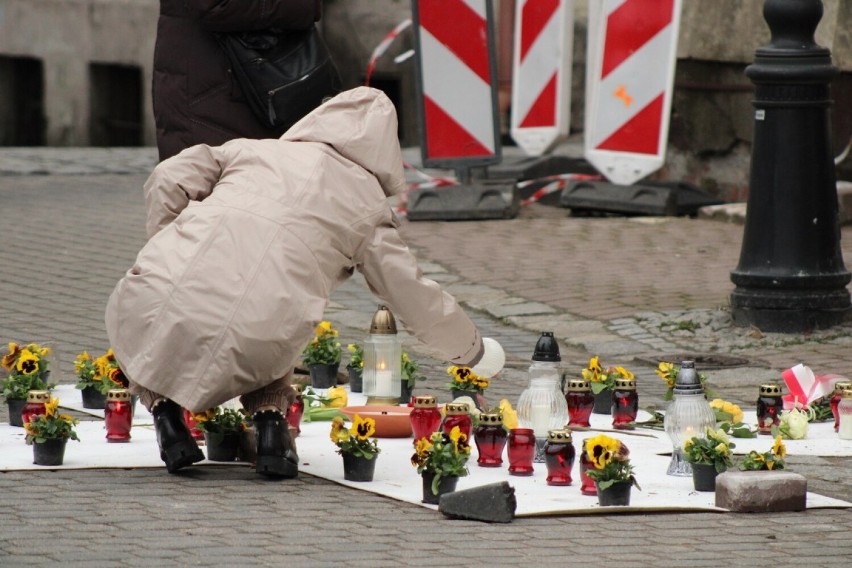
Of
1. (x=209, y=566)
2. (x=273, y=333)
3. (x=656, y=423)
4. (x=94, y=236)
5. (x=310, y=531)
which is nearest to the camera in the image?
(x=209, y=566)

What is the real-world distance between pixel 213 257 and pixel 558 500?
1.15 metres

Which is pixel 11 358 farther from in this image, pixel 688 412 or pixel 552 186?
pixel 552 186

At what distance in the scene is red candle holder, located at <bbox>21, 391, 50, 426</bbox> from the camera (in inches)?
224

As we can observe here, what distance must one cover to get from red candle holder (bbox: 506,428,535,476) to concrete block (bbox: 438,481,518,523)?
609 mm

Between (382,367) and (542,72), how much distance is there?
5.56 m

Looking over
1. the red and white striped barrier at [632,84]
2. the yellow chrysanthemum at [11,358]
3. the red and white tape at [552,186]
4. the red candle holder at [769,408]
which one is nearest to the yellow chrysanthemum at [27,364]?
the yellow chrysanthemum at [11,358]

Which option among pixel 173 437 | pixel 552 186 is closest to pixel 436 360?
pixel 173 437

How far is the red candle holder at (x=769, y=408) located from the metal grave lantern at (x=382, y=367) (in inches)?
48.8

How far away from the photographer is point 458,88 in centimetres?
1141

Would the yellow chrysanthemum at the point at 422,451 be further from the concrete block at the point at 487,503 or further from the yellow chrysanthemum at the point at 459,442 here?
the concrete block at the point at 487,503

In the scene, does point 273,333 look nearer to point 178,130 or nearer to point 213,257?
point 213,257

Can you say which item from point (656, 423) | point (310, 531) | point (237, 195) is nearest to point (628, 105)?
point (656, 423)

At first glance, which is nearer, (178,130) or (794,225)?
(178,130)

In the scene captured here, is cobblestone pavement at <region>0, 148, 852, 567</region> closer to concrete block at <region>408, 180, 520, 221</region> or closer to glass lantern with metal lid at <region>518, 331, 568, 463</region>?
concrete block at <region>408, 180, 520, 221</region>
